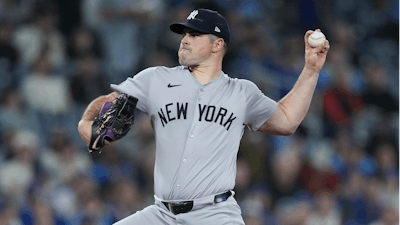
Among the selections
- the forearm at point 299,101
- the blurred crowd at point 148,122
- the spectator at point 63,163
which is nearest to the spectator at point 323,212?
the blurred crowd at point 148,122

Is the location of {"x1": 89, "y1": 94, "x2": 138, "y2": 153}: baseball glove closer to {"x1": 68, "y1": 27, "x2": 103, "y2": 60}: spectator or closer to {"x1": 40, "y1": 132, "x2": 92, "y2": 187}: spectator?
{"x1": 40, "y1": 132, "x2": 92, "y2": 187}: spectator

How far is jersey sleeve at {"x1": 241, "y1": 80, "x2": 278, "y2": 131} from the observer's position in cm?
336

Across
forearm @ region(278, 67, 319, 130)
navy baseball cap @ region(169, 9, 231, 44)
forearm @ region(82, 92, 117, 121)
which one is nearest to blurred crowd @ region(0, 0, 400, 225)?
forearm @ region(82, 92, 117, 121)

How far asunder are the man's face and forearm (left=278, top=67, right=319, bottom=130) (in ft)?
2.21

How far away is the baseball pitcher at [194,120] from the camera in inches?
122

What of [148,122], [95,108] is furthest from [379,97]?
[95,108]

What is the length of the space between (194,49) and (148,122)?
3615mm

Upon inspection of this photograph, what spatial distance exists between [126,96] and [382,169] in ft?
19.4

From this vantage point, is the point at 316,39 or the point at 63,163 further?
the point at 63,163

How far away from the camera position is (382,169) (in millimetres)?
7824

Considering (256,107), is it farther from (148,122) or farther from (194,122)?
(148,122)

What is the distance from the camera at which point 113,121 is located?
3.03m

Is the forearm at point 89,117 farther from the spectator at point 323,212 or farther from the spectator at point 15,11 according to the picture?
the spectator at point 15,11

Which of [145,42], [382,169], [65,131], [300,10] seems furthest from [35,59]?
[382,169]
